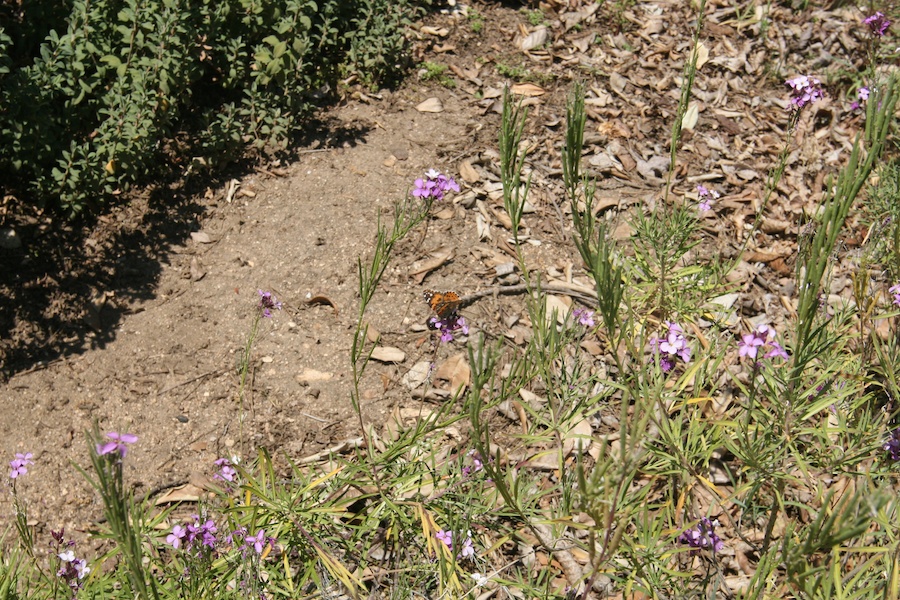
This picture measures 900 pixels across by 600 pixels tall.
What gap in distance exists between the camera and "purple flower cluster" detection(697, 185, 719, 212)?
3.70m

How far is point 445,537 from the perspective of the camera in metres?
2.74

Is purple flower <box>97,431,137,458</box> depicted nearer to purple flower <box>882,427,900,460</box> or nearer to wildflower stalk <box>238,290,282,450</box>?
wildflower stalk <box>238,290,282,450</box>

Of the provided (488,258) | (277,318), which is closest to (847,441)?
(488,258)

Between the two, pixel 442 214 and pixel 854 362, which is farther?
pixel 442 214

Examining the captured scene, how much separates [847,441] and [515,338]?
1392mm

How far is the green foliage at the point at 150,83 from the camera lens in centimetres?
355

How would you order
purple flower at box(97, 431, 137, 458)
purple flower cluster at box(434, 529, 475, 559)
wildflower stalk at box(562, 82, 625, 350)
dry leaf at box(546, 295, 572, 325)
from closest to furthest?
1. purple flower at box(97, 431, 137, 458)
2. wildflower stalk at box(562, 82, 625, 350)
3. purple flower cluster at box(434, 529, 475, 559)
4. dry leaf at box(546, 295, 572, 325)

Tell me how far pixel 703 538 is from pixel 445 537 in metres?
0.87

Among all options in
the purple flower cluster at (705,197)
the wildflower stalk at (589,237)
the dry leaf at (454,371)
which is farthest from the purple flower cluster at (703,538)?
the purple flower cluster at (705,197)

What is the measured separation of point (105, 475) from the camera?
1.63m

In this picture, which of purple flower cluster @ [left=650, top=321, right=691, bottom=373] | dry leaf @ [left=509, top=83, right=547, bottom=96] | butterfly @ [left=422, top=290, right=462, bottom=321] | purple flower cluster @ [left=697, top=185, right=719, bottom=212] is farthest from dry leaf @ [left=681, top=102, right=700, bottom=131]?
butterfly @ [left=422, top=290, right=462, bottom=321]

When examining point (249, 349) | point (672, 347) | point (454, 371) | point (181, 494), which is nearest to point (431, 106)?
point (454, 371)

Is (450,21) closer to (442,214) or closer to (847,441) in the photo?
(442,214)

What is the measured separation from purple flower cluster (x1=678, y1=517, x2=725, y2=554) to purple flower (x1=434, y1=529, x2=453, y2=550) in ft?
2.61
